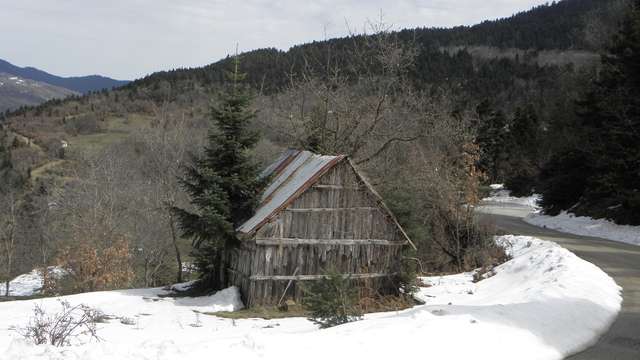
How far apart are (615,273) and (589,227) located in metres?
14.2

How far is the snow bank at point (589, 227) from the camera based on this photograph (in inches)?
1044

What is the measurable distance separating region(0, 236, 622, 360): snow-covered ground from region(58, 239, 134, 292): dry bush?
9.71m

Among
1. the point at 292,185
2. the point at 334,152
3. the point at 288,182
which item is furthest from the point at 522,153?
the point at 292,185

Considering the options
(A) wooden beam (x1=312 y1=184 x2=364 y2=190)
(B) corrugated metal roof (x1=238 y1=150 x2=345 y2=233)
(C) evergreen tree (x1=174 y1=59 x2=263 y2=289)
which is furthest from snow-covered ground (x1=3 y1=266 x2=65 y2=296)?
(A) wooden beam (x1=312 y1=184 x2=364 y2=190)

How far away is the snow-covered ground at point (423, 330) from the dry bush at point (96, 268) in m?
9.71

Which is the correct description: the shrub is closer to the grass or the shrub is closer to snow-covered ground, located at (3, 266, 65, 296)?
snow-covered ground, located at (3, 266, 65, 296)

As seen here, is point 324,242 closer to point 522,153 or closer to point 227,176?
point 227,176

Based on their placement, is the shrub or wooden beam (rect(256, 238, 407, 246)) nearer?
the shrub

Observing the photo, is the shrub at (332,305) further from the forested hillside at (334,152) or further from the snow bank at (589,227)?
the snow bank at (589,227)

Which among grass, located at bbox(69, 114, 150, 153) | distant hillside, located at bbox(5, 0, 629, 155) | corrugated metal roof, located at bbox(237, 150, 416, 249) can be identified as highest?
distant hillside, located at bbox(5, 0, 629, 155)

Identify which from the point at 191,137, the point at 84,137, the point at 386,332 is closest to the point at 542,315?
the point at 386,332

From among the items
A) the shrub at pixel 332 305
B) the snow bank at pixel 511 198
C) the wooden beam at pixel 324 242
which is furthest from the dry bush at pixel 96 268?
the snow bank at pixel 511 198

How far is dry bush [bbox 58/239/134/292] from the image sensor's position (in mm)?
27250

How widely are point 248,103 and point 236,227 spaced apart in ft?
14.1
